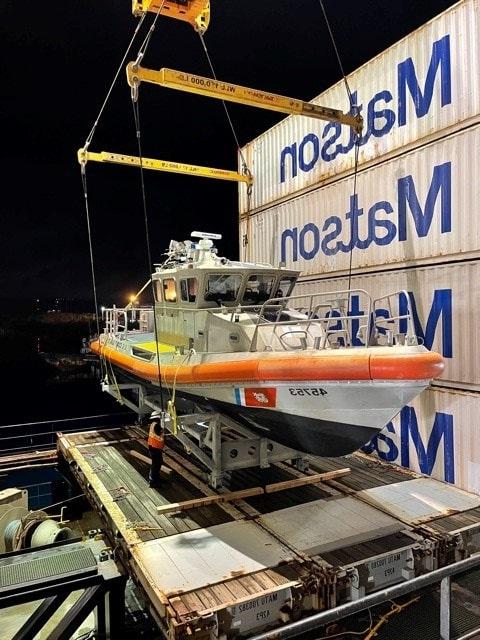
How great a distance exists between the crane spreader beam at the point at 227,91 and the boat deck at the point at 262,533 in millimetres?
5434

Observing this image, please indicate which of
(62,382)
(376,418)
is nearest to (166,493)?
(376,418)

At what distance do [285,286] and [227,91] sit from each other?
3.02 metres

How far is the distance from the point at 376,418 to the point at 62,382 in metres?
53.2

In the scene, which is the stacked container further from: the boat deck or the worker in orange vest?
the worker in orange vest

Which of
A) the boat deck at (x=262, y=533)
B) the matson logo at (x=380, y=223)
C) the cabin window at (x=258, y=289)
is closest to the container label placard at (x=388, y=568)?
the boat deck at (x=262, y=533)

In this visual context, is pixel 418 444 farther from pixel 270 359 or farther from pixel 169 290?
pixel 169 290

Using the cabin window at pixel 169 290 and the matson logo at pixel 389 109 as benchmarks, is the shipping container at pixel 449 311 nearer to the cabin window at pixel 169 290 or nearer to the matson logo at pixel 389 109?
the matson logo at pixel 389 109

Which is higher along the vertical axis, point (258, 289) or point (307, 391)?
point (258, 289)

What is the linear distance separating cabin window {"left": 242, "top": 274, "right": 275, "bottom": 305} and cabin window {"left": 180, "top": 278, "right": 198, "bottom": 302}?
74cm

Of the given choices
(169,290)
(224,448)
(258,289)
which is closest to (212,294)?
(258,289)

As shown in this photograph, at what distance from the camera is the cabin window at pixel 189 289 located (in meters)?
6.28

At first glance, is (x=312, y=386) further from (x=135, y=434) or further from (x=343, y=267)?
(x=135, y=434)

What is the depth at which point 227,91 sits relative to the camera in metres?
6.50

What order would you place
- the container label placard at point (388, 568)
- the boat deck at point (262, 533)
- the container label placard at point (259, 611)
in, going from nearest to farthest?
1. the container label placard at point (259, 611)
2. the boat deck at point (262, 533)
3. the container label placard at point (388, 568)
